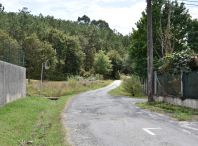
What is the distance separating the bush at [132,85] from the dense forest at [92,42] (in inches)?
75.7

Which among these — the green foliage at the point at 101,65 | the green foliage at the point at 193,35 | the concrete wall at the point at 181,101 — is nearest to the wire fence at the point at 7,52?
the concrete wall at the point at 181,101

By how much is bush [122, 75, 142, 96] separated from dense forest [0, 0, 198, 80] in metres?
1.92

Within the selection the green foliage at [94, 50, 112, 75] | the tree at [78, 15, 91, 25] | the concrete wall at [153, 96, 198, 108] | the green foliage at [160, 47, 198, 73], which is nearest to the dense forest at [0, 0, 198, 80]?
the green foliage at [94, 50, 112, 75]

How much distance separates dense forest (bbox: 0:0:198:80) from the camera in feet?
75.4

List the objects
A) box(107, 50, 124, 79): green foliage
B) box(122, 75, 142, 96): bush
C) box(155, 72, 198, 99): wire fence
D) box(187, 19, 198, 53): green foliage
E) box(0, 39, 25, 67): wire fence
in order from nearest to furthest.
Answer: box(155, 72, 198, 99): wire fence → box(0, 39, 25, 67): wire fence → box(122, 75, 142, 96): bush → box(187, 19, 198, 53): green foliage → box(107, 50, 124, 79): green foliage

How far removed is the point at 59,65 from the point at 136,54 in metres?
41.7

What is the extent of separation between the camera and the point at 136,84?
72.2 ft

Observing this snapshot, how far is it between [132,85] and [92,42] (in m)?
68.5

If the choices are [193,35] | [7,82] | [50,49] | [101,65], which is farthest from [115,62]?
[7,82]

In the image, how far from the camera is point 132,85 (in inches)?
876

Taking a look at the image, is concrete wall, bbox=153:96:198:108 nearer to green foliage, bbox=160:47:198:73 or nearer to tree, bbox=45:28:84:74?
green foliage, bbox=160:47:198:73

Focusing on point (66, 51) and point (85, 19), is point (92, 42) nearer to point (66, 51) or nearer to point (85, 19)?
point (66, 51)

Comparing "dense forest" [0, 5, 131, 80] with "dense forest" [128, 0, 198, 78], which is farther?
"dense forest" [0, 5, 131, 80]

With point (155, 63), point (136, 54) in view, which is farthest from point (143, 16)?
point (155, 63)
